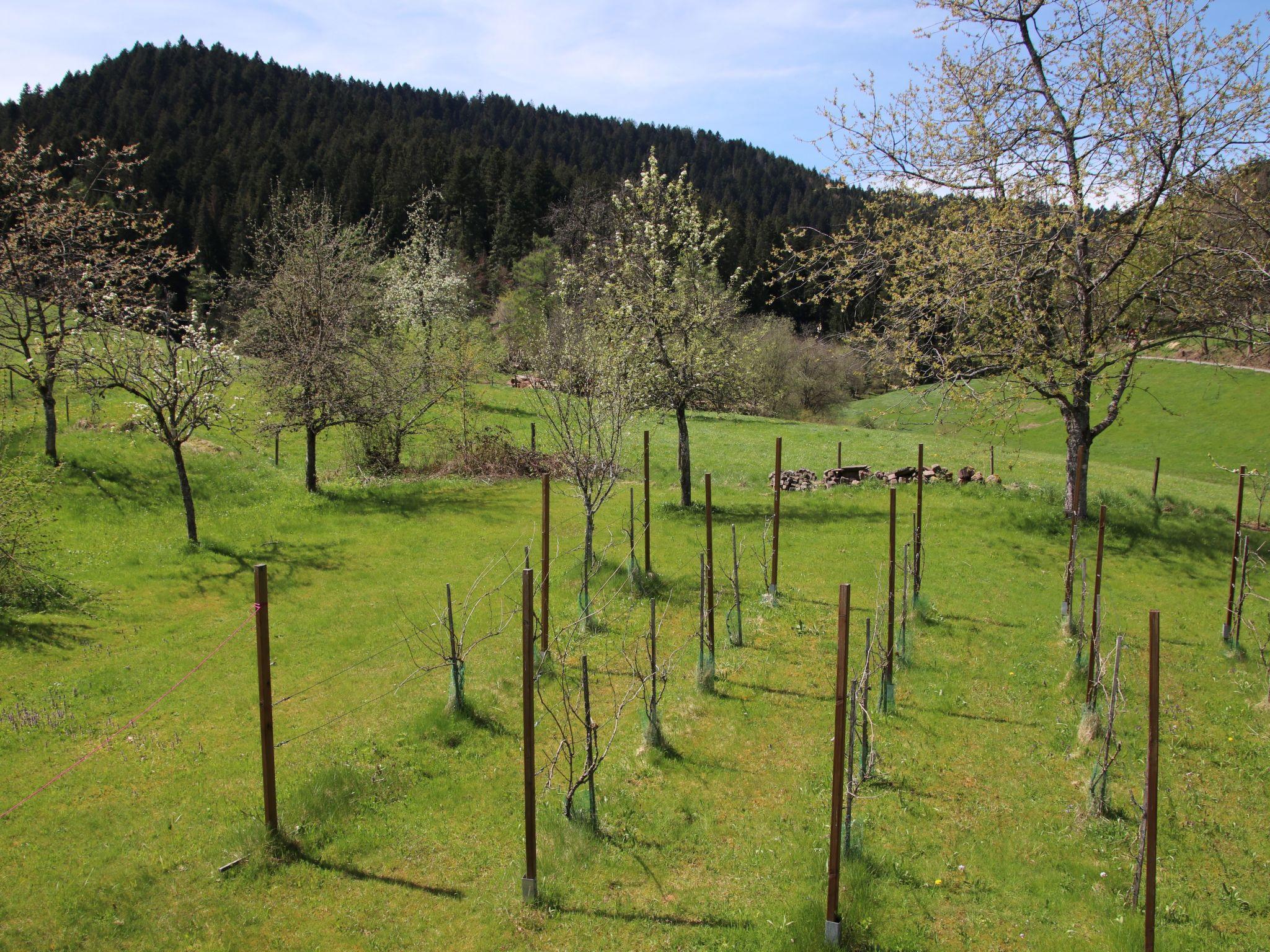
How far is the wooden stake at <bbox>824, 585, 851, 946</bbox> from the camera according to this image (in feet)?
18.1

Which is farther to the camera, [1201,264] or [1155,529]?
[1155,529]

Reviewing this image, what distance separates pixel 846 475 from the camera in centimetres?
2295

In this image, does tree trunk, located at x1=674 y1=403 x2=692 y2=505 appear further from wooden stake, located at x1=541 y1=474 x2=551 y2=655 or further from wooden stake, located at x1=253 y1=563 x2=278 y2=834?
wooden stake, located at x1=253 y1=563 x2=278 y2=834

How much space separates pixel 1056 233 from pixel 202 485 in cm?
1990

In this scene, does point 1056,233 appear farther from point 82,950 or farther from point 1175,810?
point 82,950

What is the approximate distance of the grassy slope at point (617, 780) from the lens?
242 inches

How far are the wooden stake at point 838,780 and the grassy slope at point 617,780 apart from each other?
30 centimetres

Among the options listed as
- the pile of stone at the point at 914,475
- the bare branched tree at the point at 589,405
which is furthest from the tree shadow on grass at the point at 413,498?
the pile of stone at the point at 914,475

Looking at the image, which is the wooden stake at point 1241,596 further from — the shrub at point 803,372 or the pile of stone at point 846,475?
Answer: the shrub at point 803,372

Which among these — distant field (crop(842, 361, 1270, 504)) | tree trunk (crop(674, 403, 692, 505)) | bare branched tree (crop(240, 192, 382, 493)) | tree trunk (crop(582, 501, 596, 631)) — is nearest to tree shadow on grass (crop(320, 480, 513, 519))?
bare branched tree (crop(240, 192, 382, 493))

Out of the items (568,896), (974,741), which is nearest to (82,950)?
(568,896)

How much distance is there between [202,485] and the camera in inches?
752

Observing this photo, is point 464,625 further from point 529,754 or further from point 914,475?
point 914,475

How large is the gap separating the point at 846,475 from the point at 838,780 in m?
18.1
